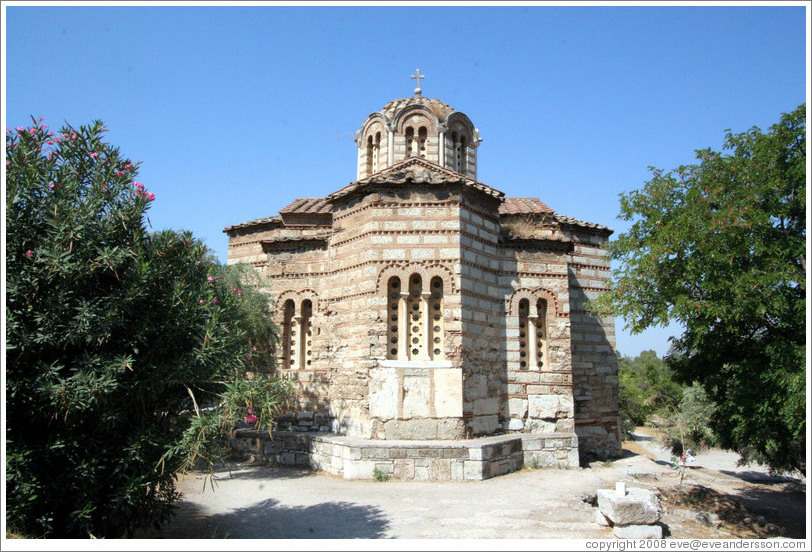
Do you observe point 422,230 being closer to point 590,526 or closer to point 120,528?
point 590,526

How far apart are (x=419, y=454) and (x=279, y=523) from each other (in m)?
3.04

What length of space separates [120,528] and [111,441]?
1.05 m

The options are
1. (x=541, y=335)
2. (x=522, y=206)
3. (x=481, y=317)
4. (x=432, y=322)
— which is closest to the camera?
(x=432, y=322)

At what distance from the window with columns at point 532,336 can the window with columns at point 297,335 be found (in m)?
4.65

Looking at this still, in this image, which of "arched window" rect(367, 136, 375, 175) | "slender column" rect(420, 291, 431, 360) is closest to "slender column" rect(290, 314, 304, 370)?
"slender column" rect(420, 291, 431, 360)

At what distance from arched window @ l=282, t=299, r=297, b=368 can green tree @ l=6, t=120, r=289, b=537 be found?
665cm

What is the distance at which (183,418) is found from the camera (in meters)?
6.39

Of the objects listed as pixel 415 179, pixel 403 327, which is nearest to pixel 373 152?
pixel 415 179

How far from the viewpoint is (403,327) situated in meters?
11.1

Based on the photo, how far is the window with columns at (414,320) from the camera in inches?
438

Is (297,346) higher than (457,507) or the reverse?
higher

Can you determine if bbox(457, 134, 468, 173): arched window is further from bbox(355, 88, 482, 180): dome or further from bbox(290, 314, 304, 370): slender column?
bbox(290, 314, 304, 370): slender column

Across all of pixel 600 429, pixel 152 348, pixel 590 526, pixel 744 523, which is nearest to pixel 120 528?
pixel 152 348

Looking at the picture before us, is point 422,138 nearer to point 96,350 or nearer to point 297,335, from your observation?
point 297,335
